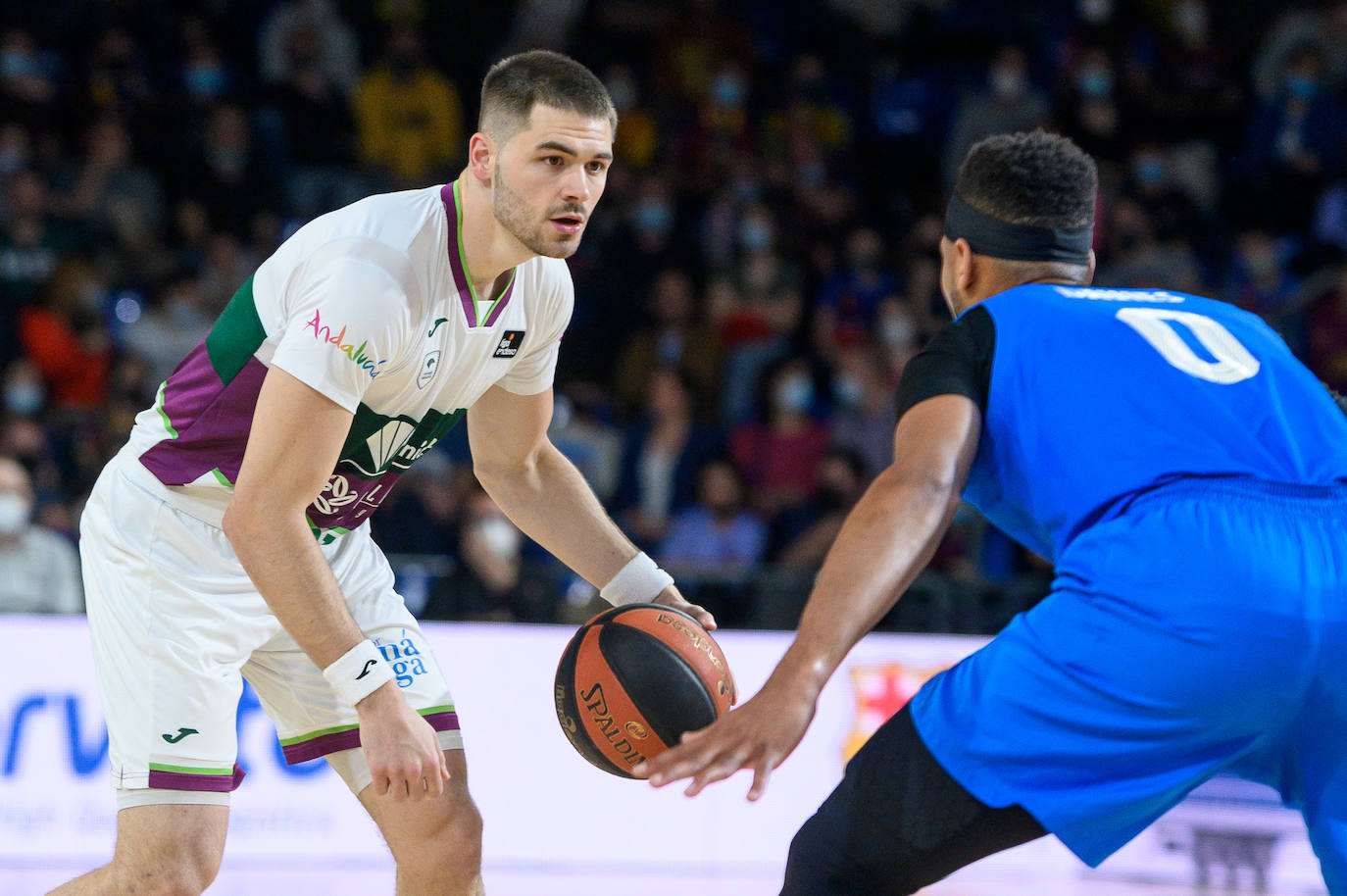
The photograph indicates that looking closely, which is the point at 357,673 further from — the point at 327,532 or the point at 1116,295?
the point at 1116,295

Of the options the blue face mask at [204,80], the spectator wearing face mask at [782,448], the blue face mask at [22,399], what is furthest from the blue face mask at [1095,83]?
the blue face mask at [22,399]

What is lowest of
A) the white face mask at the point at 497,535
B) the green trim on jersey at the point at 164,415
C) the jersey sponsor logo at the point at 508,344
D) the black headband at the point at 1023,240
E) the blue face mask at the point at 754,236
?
the white face mask at the point at 497,535

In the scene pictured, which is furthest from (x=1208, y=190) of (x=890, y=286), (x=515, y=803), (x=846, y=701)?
(x=515, y=803)

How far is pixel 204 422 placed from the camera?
357cm

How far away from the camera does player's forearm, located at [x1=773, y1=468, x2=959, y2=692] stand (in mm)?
2330

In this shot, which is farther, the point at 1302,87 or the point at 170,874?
the point at 1302,87

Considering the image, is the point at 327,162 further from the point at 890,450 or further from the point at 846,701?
the point at 846,701

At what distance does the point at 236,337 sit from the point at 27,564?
4.80 meters

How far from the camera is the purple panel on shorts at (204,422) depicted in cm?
353

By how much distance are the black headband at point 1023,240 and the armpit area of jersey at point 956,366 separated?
276mm

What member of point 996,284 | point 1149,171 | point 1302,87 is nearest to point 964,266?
point 996,284

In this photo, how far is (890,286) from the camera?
1097 centimetres

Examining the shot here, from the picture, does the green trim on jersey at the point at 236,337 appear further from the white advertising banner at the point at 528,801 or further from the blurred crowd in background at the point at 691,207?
the blurred crowd in background at the point at 691,207

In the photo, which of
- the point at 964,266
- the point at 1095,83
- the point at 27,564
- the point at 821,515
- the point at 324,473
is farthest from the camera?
the point at 1095,83
